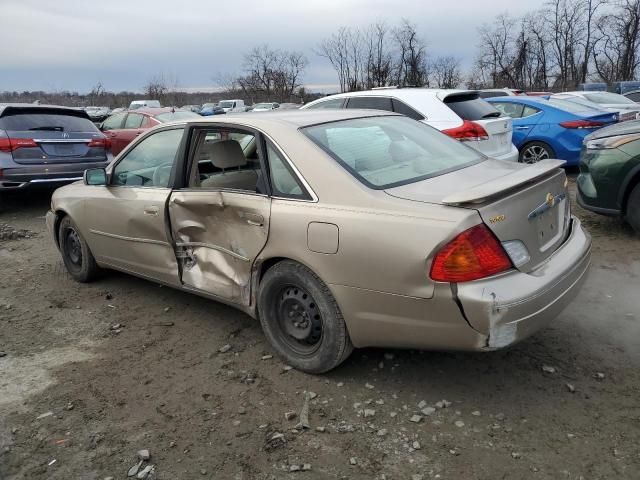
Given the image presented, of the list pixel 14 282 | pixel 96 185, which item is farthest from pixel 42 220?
pixel 96 185

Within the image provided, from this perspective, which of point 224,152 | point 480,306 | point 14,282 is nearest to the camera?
point 480,306

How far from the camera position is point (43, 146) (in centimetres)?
782

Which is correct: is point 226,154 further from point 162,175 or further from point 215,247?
point 215,247

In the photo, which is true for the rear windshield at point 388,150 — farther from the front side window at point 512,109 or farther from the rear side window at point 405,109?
the front side window at point 512,109

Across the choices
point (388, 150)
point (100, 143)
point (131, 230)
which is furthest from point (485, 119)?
point (100, 143)

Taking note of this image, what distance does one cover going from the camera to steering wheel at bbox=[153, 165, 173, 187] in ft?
13.1

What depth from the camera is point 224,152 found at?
13.2 ft

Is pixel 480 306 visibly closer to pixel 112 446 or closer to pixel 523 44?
pixel 112 446

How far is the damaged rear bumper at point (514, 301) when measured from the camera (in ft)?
8.20

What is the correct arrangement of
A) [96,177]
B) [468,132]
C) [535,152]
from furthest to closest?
[535,152], [468,132], [96,177]

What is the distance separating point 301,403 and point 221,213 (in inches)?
52.2

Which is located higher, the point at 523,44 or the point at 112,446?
the point at 523,44

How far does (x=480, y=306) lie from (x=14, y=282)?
4750 mm

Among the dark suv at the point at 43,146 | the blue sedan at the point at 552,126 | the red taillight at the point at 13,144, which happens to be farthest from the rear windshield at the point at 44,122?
the blue sedan at the point at 552,126
